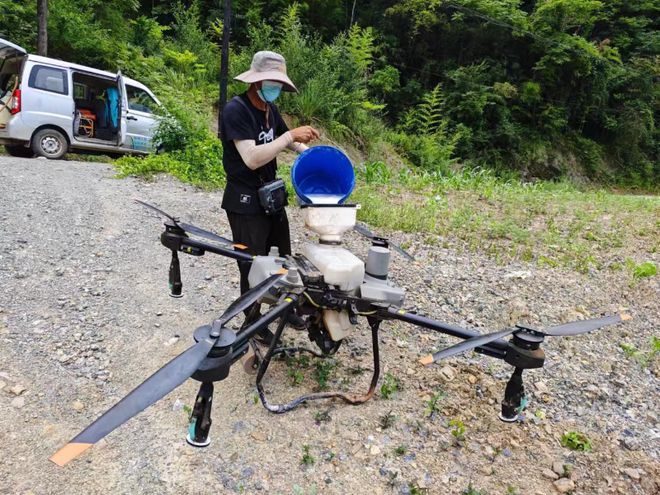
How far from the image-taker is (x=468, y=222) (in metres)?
6.56

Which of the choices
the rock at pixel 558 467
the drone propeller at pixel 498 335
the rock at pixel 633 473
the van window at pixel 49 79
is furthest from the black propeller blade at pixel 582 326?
the van window at pixel 49 79

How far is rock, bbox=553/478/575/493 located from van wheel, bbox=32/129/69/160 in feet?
31.8

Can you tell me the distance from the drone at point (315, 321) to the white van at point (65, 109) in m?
7.46

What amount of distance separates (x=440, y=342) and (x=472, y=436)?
102cm

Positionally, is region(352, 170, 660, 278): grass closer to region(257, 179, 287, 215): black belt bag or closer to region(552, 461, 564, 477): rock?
region(552, 461, 564, 477): rock

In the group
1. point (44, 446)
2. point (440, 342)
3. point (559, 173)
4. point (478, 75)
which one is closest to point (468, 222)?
point (440, 342)

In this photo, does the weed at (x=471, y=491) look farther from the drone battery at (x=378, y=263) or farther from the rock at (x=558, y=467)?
the drone battery at (x=378, y=263)

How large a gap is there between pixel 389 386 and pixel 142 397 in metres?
1.91

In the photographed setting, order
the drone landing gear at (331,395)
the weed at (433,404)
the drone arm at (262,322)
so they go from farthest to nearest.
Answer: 1. the weed at (433,404)
2. the drone landing gear at (331,395)
3. the drone arm at (262,322)

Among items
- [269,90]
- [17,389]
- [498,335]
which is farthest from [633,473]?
[17,389]

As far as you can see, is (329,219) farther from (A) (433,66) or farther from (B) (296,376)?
(A) (433,66)

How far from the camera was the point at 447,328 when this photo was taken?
2.19m

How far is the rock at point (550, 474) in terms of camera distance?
246cm

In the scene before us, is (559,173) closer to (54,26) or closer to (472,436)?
(54,26)
